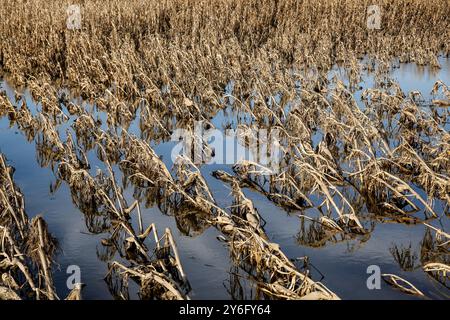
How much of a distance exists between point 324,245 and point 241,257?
1.20 metres

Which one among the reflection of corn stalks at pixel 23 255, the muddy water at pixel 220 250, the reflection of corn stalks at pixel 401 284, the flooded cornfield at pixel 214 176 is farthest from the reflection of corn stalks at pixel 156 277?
the reflection of corn stalks at pixel 401 284

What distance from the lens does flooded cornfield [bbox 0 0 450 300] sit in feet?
18.9

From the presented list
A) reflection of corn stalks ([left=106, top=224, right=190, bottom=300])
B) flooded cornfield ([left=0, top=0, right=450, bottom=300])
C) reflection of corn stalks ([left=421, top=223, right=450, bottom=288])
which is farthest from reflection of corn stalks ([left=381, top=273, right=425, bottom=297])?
reflection of corn stalks ([left=106, top=224, right=190, bottom=300])

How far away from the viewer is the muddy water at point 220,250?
5.77 meters

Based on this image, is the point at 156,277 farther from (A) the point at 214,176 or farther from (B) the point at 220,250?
(A) the point at 214,176

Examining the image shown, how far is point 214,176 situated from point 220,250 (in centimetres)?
228

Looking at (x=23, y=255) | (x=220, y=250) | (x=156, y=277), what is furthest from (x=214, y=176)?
(x=156, y=277)

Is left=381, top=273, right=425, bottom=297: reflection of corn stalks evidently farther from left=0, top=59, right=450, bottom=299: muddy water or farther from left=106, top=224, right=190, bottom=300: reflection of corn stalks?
left=106, top=224, right=190, bottom=300: reflection of corn stalks

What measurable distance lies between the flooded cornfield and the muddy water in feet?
0.08

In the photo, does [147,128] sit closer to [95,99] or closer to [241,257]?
[95,99]

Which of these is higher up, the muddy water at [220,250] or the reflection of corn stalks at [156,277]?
the reflection of corn stalks at [156,277]

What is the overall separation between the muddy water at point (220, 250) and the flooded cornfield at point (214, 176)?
24 mm

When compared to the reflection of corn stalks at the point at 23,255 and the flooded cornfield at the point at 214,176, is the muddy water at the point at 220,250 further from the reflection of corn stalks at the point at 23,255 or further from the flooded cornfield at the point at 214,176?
the reflection of corn stalks at the point at 23,255

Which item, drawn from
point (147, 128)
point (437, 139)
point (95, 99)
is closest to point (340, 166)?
point (437, 139)
